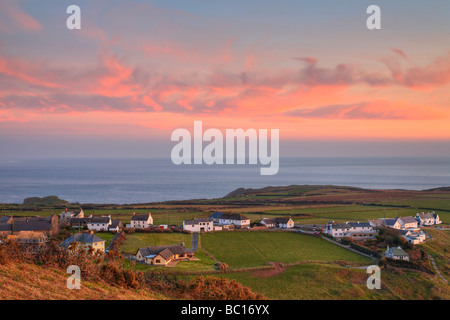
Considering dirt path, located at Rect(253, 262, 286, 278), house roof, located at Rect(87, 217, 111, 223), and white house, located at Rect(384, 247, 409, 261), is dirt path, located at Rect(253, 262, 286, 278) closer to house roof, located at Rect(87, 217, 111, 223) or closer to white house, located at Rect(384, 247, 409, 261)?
white house, located at Rect(384, 247, 409, 261)

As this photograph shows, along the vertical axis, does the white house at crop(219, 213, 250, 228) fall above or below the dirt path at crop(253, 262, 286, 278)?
above

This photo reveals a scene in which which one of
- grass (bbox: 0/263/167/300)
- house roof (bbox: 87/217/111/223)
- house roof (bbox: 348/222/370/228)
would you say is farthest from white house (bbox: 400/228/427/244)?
house roof (bbox: 87/217/111/223)

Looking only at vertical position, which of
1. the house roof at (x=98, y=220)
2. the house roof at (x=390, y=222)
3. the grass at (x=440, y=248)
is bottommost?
the grass at (x=440, y=248)

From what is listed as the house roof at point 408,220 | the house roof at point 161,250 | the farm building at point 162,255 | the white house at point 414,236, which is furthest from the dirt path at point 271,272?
the house roof at point 408,220

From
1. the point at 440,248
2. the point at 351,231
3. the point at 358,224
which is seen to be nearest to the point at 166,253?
the point at 351,231

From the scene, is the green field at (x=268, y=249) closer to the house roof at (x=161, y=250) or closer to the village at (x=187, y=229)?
the village at (x=187, y=229)

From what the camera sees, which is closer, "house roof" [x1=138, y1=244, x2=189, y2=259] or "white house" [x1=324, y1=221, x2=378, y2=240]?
"house roof" [x1=138, y1=244, x2=189, y2=259]
